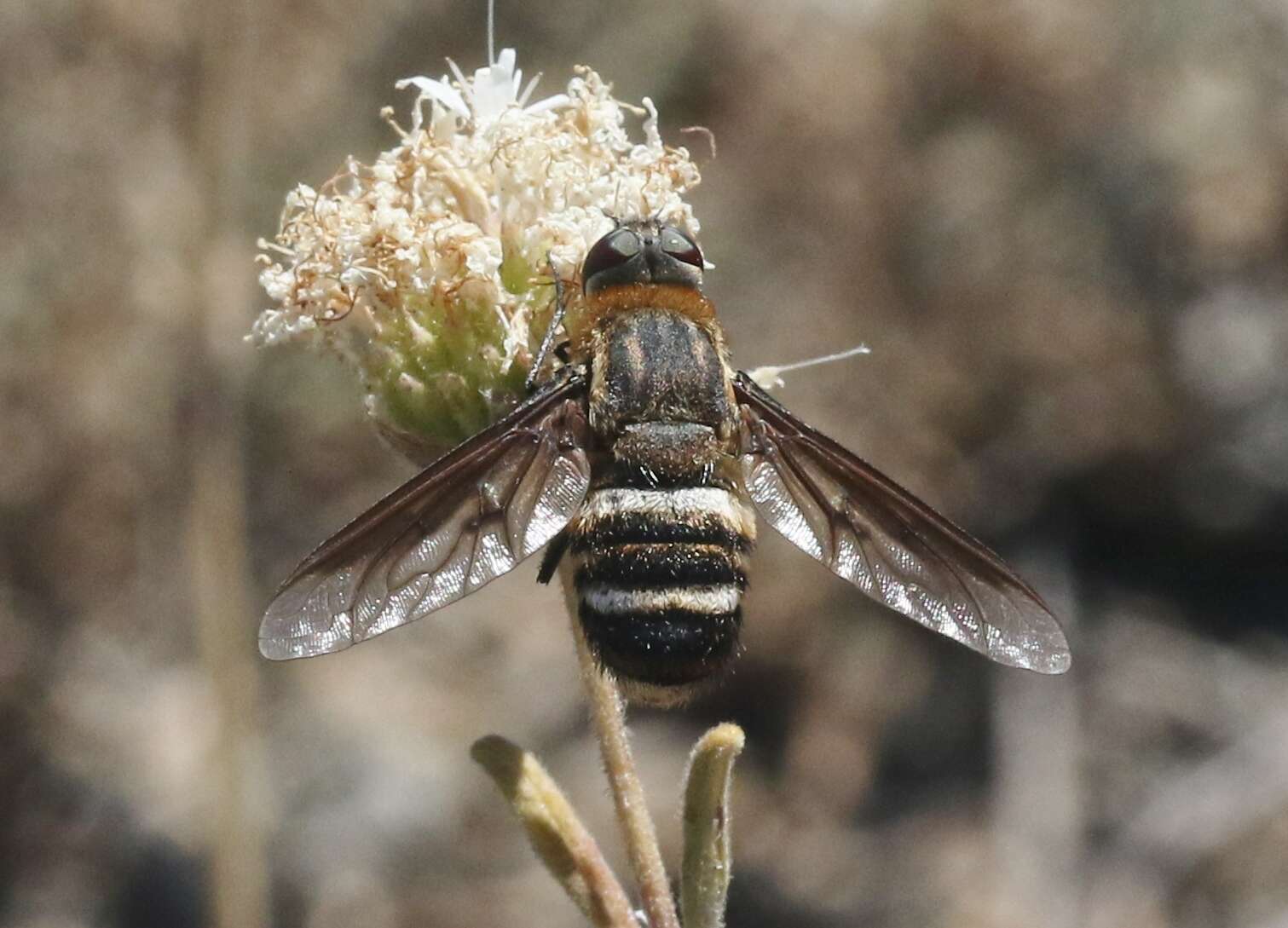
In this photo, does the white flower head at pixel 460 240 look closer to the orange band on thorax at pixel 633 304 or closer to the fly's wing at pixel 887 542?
the orange band on thorax at pixel 633 304

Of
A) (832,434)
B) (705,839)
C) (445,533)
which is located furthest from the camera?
(832,434)

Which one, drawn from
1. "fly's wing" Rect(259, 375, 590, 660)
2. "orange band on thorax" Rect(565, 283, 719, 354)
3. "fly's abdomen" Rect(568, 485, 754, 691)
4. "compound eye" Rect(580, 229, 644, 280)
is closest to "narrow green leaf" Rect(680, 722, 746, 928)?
"fly's abdomen" Rect(568, 485, 754, 691)

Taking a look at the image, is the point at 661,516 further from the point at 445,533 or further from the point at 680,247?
the point at 680,247

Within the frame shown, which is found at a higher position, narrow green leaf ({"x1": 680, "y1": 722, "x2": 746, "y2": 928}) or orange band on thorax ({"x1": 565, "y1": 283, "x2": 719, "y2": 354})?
orange band on thorax ({"x1": 565, "y1": 283, "x2": 719, "y2": 354})

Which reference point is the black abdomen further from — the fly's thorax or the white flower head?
the white flower head

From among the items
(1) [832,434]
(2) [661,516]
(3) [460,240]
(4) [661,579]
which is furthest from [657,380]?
(1) [832,434]

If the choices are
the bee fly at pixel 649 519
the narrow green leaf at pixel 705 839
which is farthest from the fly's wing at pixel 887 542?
the narrow green leaf at pixel 705 839
